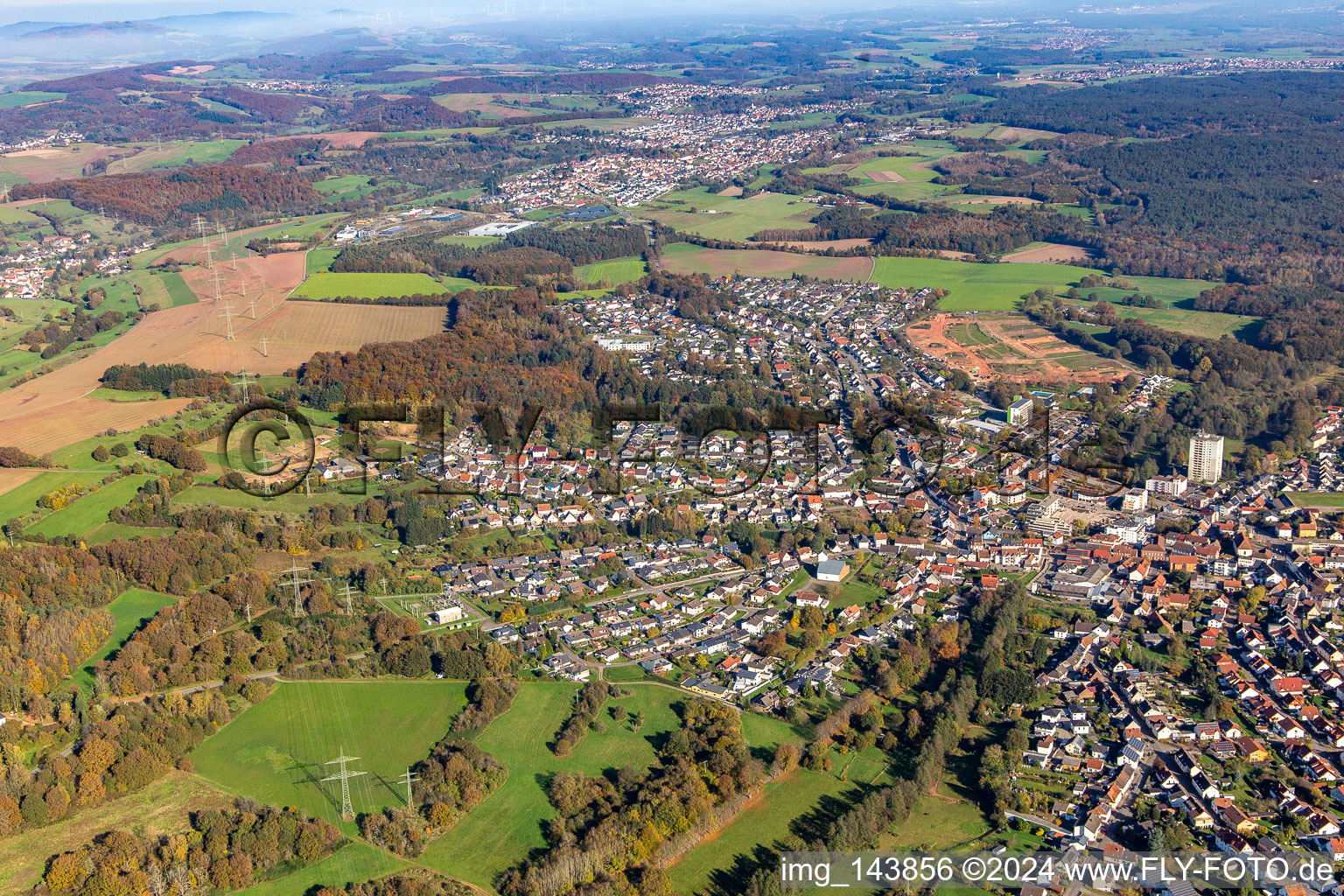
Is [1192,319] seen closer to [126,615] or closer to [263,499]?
[263,499]

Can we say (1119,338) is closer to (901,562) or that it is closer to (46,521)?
(901,562)

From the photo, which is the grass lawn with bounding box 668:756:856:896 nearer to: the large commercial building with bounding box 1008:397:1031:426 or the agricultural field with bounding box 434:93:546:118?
the large commercial building with bounding box 1008:397:1031:426

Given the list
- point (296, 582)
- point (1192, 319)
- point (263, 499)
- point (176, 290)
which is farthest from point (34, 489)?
point (1192, 319)

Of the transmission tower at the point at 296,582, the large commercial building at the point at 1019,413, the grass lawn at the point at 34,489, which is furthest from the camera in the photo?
the large commercial building at the point at 1019,413

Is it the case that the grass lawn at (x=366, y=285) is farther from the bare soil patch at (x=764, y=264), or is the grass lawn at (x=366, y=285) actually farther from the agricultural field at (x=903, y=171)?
the agricultural field at (x=903, y=171)

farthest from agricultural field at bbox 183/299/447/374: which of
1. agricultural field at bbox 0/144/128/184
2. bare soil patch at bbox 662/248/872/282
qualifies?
agricultural field at bbox 0/144/128/184

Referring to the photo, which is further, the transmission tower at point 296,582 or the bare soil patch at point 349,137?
the bare soil patch at point 349,137

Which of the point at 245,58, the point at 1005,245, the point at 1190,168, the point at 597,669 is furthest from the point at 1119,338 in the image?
the point at 245,58

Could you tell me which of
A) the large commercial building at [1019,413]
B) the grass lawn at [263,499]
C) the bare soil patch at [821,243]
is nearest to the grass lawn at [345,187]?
the bare soil patch at [821,243]

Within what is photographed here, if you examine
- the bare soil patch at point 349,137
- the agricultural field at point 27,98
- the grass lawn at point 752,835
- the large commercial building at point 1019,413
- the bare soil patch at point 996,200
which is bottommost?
the grass lawn at point 752,835
